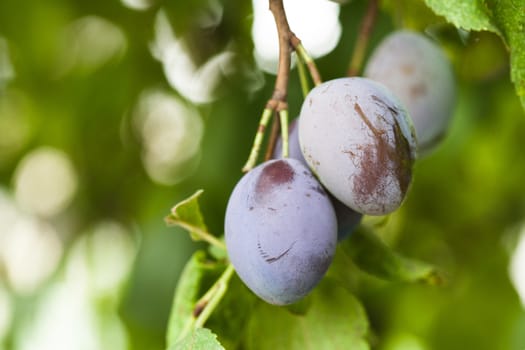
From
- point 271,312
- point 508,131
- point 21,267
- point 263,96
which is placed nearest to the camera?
point 271,312

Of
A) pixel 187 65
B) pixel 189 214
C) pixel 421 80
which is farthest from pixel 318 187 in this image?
pixel 187 65

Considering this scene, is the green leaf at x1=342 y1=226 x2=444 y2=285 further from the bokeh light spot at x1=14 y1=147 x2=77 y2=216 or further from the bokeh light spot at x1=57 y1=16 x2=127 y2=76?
the bokeh light spot at x1=14 y1=147 x2=77 y2=216

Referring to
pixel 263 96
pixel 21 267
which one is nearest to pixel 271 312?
pixel 263 96

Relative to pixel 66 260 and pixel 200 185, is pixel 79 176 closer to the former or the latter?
pixel 66 260

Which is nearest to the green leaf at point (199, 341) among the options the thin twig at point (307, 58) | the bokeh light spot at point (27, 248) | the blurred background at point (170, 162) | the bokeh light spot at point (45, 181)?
the thin twig at point (307, 58)

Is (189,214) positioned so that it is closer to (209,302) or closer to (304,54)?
(209,302)

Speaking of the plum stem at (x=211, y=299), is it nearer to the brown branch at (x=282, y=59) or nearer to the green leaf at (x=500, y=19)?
the brown branch at (x=282, y=59)
